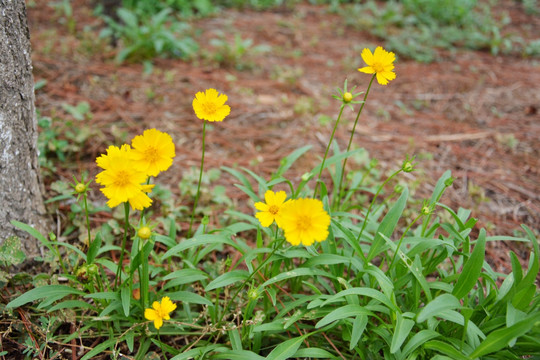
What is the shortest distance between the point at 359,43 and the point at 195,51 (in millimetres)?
1879

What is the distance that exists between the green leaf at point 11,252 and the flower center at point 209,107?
2.87 ft

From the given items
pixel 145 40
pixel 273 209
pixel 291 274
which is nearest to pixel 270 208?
pixel 273 209

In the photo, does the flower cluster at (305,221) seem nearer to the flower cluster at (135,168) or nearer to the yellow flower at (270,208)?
the yellow flower at (270,208)

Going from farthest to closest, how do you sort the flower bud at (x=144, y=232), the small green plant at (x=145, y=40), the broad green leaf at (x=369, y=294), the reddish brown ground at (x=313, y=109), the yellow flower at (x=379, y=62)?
the small green plant at (x=145, y=40) < the reddish brown ground at (x=313, y=109) < the yellow flower at (x=379, y=62) < the broad green leaf at (x=369, y=294) < the flower bud at (x=144, y=232)

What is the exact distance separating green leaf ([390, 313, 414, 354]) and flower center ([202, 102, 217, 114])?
3.01 feet

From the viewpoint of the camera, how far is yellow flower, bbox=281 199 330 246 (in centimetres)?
119

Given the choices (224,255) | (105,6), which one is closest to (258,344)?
(224,255)

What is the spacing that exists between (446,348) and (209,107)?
3.61 feet

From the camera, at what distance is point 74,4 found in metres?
4.65

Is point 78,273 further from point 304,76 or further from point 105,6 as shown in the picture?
point 105,6

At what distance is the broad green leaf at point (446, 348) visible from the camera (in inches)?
50.3

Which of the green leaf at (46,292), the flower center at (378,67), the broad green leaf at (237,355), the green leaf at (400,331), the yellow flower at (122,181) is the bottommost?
the broad green leaf at (237,355)

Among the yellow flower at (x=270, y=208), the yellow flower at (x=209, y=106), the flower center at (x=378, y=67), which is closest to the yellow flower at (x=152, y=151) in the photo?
the yellow flower at (x=209, y=106)

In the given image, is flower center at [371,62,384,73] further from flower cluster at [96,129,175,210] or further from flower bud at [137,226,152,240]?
flower bud at [137,226,152,240]
